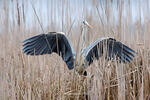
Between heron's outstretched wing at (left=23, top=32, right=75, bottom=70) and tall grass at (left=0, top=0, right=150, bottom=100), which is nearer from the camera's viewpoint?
tall grass at (left=0, top=0, right=150, bottom=100)

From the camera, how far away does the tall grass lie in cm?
126

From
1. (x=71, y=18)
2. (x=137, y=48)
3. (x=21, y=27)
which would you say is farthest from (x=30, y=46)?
(x=137, y=48)

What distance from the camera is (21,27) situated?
1.42m

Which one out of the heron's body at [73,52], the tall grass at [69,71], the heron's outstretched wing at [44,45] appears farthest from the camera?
the heron's outstretched wing at [44,45]

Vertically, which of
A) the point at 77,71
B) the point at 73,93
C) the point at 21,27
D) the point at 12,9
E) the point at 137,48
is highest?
the point at 12,9

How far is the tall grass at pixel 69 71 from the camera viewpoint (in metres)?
1.26

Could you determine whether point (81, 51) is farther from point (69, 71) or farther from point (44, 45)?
point (44, 45)

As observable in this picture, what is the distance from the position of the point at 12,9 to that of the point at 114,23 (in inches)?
24.3

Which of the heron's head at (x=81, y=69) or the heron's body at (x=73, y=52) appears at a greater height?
the heron's body at (x=73, y=52)

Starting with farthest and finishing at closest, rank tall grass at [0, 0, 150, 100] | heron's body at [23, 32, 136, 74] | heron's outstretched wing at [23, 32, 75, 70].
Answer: heron's outstretched wing at [23, 32, 75, 70], heron's body at [23, 32, 136, 74], tall grass at [0, 0, 150, 100]

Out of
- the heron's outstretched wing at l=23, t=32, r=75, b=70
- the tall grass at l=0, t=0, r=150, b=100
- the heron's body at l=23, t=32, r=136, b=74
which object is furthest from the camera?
the heron's outstretched wing at l=23, t=32, r=75, b=70

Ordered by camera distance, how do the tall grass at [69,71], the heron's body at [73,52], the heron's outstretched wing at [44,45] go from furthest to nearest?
the heron's outstretched wing at [44,45], the heron's body at [73,52], the tall grass at [69,71]

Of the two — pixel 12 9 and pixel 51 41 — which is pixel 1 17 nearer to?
pixel 12 9

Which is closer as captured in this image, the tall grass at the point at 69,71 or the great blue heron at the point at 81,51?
the tall grass at the point at 69,71
